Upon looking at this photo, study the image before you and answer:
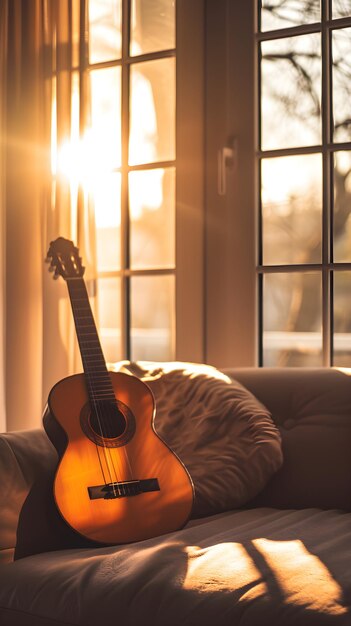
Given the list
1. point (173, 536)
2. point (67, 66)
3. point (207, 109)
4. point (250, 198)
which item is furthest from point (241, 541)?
point (67, 66)

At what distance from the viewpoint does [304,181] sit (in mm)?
2770

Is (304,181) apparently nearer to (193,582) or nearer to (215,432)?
(215,432)

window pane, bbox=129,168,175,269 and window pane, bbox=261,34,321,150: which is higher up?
window pane, bbox=261,34,321,150

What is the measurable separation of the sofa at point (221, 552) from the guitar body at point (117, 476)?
1.5 inches

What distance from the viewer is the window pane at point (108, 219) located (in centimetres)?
306

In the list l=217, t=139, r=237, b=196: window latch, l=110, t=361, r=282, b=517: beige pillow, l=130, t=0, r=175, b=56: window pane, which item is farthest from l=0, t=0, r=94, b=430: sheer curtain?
l=110, t=361, r=282, b=517: beige pillow

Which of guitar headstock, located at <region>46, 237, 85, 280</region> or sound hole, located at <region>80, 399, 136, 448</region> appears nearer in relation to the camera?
sound hole, located at <region>80, 399, 136, 448</region>

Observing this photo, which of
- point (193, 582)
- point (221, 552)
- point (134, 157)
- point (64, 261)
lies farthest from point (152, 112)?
point (193, 582)

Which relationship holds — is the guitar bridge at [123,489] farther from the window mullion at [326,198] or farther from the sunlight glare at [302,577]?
the window mullion at [326,198]

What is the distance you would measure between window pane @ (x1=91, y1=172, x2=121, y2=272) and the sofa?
1.10 m

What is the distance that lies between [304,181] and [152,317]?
0.76m

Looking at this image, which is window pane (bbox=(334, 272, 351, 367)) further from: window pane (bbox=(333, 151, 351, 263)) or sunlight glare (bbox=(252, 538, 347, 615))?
sunlight glare (bbox=(252, 538, 347, 615))

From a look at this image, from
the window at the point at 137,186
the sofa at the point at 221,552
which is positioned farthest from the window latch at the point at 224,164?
the sofa at the point at 221,552

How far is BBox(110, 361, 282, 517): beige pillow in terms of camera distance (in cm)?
196
